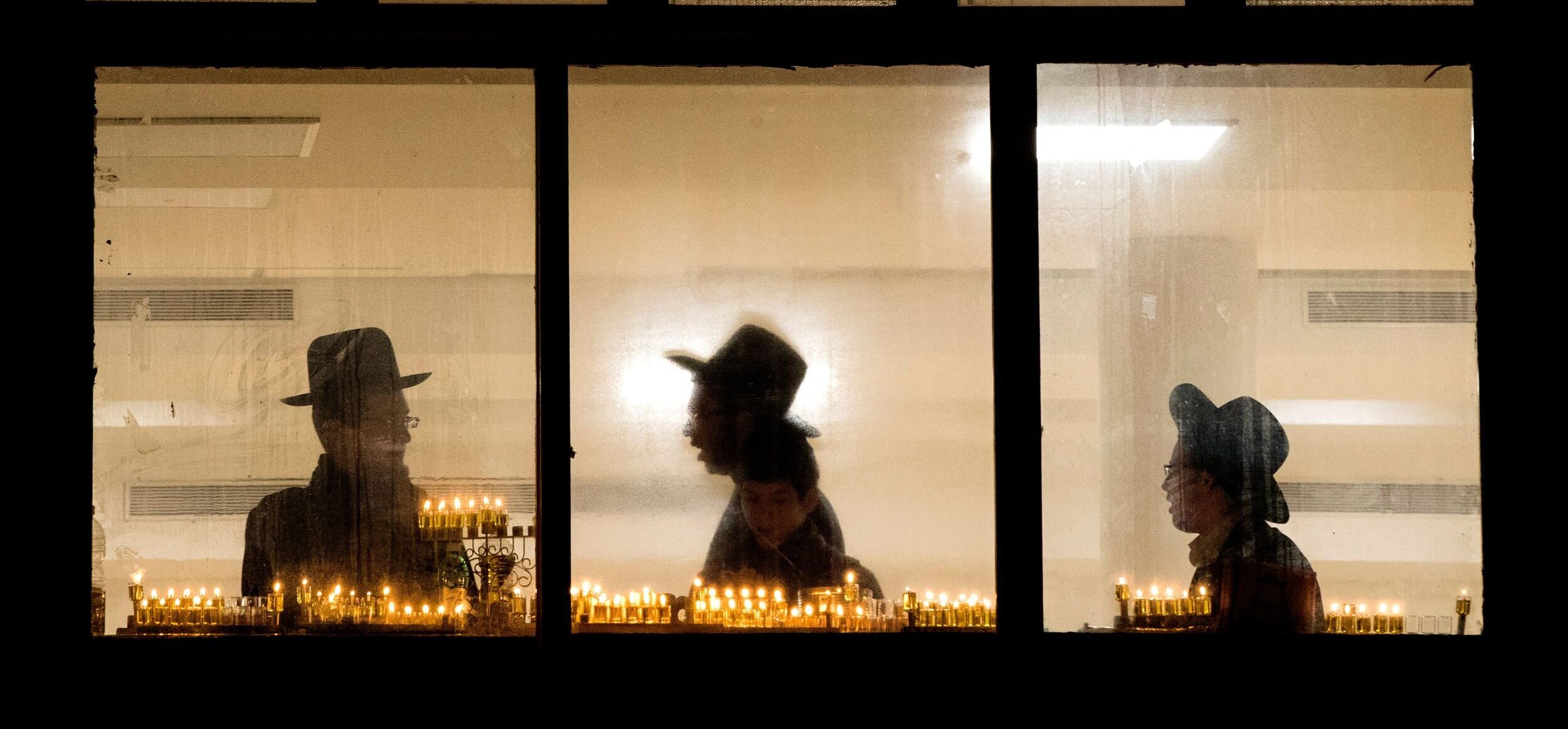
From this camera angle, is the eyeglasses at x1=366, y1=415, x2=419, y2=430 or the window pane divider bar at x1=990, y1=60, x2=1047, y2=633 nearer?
the window pane divider bar at x1=990, y1=60, x2=1047, y2=633

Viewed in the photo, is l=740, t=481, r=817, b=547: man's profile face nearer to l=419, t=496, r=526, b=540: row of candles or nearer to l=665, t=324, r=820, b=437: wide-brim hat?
l=665, t=324, r=820, b=437: wide-brim hat

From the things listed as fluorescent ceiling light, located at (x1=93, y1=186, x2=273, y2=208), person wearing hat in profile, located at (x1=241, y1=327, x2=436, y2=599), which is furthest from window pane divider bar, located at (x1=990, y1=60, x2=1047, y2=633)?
fluorescent ceiling light, located at (x1=93, y1=186, x2=273, y2=208)

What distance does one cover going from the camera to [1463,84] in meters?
3.02

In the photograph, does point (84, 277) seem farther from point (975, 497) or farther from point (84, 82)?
point (975, 497)

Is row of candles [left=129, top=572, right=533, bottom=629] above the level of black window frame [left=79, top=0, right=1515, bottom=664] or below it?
below

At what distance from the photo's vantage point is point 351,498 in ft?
10.0

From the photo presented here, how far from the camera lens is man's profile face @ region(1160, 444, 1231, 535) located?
3049 mm

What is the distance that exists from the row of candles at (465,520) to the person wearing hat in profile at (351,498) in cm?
3

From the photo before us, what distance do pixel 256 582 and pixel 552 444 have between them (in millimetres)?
837

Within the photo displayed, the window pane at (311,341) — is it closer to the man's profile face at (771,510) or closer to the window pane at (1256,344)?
the man's profile face at (771,510)

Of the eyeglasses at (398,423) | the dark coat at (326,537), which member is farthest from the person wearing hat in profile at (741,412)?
the dark coat at (326,537)

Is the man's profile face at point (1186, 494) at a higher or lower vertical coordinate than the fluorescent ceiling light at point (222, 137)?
lower

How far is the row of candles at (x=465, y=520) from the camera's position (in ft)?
9.99

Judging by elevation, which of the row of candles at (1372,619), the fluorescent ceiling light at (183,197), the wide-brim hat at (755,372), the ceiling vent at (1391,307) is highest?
the fluorescent ceiling light at (183,197)
